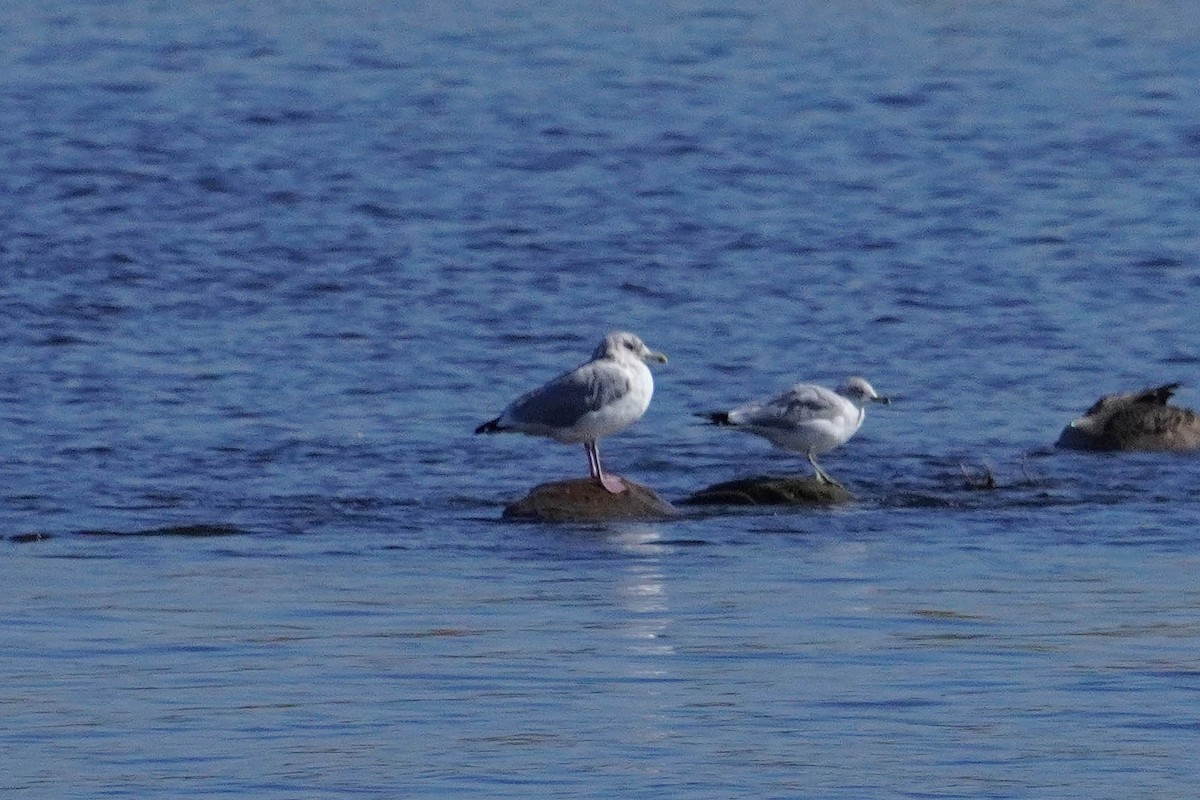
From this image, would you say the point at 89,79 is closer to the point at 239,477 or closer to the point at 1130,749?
the point at 239,477

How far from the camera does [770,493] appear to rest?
12.5 metres

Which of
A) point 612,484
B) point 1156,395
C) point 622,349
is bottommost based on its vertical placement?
point 1156,395

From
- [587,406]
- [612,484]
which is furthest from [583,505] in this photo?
[587,406]

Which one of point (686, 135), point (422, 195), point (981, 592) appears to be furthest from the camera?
point (686, 135)

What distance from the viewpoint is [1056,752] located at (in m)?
7.55

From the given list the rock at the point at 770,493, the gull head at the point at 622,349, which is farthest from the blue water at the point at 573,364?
the gull head at the point at 622,349

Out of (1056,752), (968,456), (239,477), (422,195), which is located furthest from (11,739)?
(422,195)

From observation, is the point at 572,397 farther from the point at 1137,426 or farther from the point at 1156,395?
the point at 1156,395

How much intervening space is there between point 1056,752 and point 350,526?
5166mm

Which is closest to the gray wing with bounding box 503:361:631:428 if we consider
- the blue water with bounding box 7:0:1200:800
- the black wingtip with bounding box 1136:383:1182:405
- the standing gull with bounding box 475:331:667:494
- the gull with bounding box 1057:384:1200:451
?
the standing gull with bounding box 475:331:667:494

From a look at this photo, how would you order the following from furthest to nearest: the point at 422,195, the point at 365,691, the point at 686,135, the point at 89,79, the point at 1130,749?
the point at 89,79 → the point at 686,135 → the point at 422,195 → the point at 365,691 → the point at 1130,749

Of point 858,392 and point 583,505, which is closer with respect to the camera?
point 583,505

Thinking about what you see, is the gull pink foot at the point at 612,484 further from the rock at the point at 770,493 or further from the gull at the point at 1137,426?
the gull at the point at 1137,426

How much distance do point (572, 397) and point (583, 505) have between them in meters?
0.89
